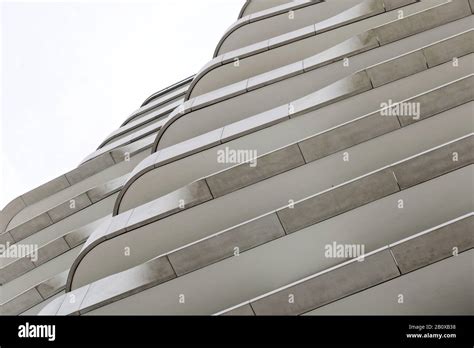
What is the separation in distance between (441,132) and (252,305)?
17.3 ft

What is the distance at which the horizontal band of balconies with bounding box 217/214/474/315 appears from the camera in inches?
353

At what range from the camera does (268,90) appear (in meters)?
15.6

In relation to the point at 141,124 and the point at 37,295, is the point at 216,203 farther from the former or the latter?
the point at 141,124

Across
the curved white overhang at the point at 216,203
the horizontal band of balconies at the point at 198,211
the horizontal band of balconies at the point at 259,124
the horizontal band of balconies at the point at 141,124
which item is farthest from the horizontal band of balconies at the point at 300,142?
the horizontal band of balconies at the point at 141,124

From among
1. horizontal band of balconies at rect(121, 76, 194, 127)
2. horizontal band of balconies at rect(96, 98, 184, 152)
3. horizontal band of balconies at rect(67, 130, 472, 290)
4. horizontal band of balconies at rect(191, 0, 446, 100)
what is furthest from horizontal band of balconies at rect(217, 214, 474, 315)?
horizontal band of balconies at rect(121, 76, 194, 127)

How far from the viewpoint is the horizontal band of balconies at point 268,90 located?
14516 mm

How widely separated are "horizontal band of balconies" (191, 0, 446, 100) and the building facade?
9cm

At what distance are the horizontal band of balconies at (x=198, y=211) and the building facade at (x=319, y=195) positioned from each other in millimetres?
30

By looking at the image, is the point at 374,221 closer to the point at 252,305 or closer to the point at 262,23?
the point at 252,305

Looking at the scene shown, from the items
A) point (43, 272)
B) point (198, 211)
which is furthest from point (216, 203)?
point (43, 272)

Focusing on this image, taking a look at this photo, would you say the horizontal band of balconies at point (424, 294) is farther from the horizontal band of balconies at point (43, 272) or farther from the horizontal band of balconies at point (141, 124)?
the horizontal band of balconies at point (141, 124)

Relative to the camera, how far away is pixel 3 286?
826 inches

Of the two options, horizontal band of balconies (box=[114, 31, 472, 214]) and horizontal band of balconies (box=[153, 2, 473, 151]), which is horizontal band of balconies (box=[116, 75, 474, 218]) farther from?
horizontal band of balconies (box=[153, 2, 473, 151])
